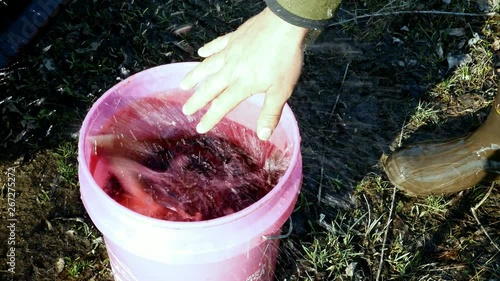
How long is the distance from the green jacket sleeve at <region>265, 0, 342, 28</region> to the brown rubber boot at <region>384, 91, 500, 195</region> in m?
0.96

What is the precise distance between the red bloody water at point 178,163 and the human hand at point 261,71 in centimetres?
28

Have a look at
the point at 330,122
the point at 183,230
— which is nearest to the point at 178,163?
the point at 183,230

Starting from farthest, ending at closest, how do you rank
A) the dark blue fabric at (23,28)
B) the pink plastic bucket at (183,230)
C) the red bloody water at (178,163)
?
1. the dark blue fabric at (23,28)
2. the red bloody water at (178,163)
3. the pink plastic bucket at (183,230)

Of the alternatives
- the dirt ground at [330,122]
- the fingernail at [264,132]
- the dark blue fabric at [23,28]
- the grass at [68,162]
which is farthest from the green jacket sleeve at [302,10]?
the dark blue fabric at [23,28]

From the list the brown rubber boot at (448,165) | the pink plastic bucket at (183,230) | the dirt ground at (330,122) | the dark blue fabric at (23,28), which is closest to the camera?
the pink plastic bucket at (183,230)

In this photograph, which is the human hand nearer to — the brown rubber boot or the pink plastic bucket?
the pink plastic bucket

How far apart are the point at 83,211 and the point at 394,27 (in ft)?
5.37

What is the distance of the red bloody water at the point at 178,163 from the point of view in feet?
5.84

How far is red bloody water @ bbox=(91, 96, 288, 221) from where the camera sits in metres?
1.78

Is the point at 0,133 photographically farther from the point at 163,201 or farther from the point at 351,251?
the point at 351,251

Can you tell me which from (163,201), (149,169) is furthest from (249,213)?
(149,169)

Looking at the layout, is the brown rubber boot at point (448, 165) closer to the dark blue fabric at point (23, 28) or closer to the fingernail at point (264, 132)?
the fingernail at point (264, 132)

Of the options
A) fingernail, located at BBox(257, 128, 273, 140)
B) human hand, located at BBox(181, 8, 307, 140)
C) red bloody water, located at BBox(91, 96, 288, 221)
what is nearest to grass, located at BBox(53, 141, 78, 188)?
red bloody water, located at BBox(91, 96, 288, 221)

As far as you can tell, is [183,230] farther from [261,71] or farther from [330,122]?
[330,122]
